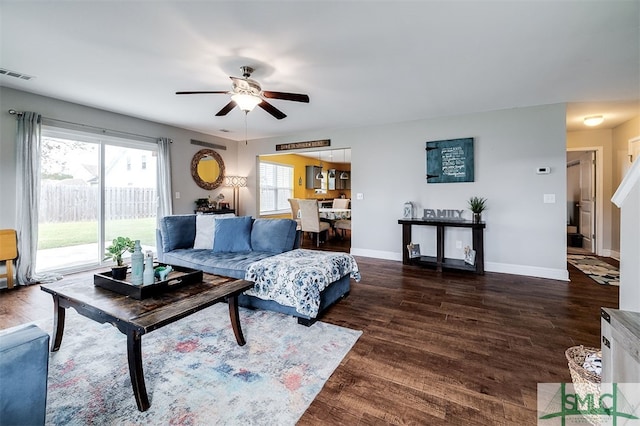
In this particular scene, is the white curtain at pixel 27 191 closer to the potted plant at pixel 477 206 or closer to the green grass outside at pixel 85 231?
the green grass outside at pixel 85 231

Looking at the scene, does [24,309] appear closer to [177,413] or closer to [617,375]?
[177,413]

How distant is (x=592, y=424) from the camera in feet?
4.60

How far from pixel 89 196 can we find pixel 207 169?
7.24ft

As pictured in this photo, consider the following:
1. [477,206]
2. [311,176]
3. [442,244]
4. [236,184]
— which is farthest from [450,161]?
[311,176]

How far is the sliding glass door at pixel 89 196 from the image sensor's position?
4.02 meters

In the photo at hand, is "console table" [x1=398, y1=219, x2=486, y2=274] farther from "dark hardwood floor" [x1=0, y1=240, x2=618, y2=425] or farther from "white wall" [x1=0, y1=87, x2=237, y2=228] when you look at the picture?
"white wall" [x1=0, y1=87, x2=237, y2=228]

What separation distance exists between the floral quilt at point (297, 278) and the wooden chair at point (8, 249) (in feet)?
10.5

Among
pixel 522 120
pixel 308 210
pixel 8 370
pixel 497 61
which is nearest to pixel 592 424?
pixel 8 370

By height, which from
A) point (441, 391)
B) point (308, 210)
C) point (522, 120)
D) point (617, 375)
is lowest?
point (441, 391)

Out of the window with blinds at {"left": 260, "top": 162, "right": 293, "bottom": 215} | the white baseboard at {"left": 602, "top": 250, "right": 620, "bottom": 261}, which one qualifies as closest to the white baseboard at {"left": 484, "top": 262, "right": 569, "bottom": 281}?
the white baseboard at {"left": 602, "top": 250, "right": 620, "bottom": 261}

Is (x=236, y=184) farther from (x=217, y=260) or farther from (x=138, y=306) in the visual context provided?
(x=138, y=306)

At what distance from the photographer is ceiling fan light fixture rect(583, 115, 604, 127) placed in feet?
14.8

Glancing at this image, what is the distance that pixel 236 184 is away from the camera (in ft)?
21.1

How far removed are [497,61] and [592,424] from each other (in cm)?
294
